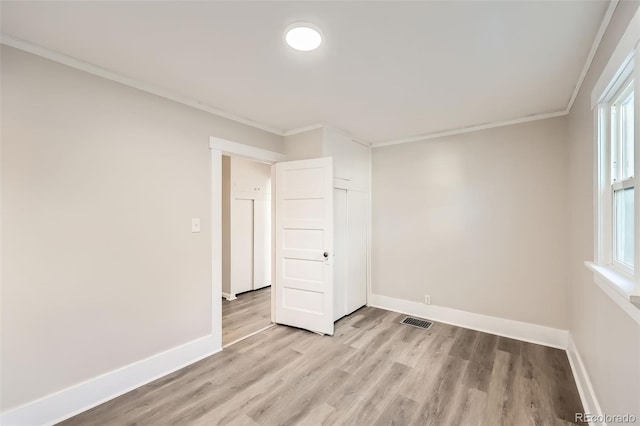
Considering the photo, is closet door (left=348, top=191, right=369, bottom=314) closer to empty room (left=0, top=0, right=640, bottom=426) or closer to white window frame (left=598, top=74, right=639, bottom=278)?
empty room (left=0, top=0, right=640, bottom=426)

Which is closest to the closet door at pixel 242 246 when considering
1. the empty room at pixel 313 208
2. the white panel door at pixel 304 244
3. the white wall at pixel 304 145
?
the empty room at pixel 313 208

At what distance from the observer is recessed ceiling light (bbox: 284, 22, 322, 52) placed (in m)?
1.58

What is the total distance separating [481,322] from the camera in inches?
129

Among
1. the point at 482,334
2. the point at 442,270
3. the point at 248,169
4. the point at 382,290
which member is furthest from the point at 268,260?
the point at 482,334

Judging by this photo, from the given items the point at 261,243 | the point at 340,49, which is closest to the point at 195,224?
the point at 340,49

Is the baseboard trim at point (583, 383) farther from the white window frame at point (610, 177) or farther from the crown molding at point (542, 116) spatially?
the crown molding at point (542, 116)

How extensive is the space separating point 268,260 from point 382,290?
2.33m

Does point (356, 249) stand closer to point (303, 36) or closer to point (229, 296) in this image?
point (229, 296)

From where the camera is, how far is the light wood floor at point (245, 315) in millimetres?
3227

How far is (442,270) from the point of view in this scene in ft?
11.7

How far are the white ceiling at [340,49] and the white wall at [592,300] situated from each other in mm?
216

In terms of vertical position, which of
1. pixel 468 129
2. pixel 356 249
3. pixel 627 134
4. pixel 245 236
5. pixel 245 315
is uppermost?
pixel 468 129

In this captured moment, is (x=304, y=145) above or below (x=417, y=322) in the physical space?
above

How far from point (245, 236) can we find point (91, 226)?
297cm
